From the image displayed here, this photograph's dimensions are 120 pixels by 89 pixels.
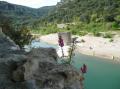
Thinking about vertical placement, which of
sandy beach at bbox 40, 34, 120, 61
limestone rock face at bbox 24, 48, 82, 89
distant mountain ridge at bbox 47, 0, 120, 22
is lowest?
sandy beach at bbox 40, 34, 120, 61

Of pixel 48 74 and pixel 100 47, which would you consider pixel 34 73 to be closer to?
pixel 48 74

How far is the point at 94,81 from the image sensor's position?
3322cm

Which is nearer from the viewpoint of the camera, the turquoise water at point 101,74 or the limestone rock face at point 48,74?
the limestone rock face at point 48,74

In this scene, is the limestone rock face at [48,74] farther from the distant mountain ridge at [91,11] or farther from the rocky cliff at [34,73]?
the distant mountain ridge at [91,11]

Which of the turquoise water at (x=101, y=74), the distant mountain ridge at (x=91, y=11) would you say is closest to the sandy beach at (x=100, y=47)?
the turquoise water at (x=101, y=74)

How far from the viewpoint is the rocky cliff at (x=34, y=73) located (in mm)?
5125

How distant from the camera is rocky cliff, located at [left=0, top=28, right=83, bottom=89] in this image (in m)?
5.12

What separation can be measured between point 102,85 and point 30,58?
2680 centimetres

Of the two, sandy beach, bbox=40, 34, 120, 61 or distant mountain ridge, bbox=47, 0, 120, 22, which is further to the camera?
distant mountain ridge, bbox=47, 0, 120, 22

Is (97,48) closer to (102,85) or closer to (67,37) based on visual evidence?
(67,37)

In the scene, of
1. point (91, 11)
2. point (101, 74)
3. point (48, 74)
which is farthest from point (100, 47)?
point (48, 74)

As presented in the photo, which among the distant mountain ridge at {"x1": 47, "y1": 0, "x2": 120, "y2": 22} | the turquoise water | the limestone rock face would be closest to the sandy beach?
the turquoise water

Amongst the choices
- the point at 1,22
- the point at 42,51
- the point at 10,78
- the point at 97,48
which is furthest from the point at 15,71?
the point at 97,48

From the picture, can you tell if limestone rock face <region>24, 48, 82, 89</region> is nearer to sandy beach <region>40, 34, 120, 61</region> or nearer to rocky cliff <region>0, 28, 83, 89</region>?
rocky cliff <region>0, 28, 83, 89</region>
